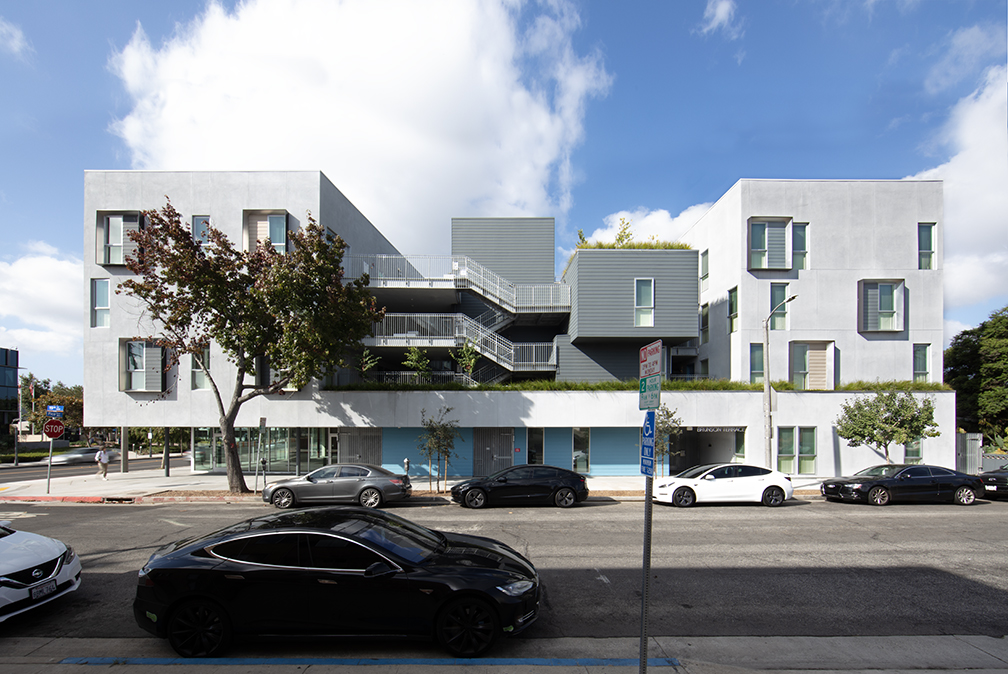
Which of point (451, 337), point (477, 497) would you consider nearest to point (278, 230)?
point (451, 337)

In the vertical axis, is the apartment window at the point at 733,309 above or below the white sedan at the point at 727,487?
above

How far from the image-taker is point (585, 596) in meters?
7.55

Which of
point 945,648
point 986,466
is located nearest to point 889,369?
point 986,466

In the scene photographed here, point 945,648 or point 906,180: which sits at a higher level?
point 906,180

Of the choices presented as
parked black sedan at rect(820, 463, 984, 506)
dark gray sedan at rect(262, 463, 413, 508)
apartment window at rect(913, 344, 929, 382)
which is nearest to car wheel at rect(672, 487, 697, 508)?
parked black sedan at rect(820, 463, 984, 506)

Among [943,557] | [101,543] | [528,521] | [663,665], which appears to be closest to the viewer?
[663,665]

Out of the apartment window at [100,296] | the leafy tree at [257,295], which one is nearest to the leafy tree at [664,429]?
the leafy tree at [257,295]

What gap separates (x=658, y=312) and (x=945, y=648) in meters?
18.4

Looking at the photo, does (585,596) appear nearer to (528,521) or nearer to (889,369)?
(528,521)

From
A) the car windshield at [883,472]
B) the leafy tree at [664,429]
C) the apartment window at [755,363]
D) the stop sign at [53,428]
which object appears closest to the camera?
the car windshield at [883,472]

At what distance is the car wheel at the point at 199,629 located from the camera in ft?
Result: 18.9

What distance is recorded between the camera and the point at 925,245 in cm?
2428

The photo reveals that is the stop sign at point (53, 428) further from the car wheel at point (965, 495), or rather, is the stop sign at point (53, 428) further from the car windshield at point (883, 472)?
the car wheel at point (965, 495)

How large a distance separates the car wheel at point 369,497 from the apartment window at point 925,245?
25793 millimetres
